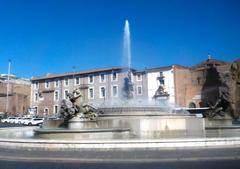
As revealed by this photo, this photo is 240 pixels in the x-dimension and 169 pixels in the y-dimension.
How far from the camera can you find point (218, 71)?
6238 centimetres

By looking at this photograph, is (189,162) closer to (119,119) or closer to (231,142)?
(231,142)

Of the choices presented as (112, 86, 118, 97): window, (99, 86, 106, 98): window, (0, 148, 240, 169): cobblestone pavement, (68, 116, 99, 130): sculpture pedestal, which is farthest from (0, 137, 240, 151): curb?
(99, 86, 106, 98): window

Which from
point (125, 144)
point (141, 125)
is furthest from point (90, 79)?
point (125, 144)

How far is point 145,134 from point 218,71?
52.2 meters

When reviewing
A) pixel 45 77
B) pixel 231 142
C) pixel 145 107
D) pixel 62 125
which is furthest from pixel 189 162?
pixel 45 77

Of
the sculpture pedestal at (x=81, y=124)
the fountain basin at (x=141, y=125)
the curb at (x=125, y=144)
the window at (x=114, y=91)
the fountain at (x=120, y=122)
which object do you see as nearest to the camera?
the curb at (x=125, y=144)

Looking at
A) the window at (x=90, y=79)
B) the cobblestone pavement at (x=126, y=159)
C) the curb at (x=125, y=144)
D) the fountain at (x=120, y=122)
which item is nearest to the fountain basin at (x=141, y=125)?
the fountain at (x=120, y=122)

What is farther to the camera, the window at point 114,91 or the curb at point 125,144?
the window at point 114,91

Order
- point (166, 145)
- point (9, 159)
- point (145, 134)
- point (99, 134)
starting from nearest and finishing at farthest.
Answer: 1. point (9, 159)
2. point (166, 145)
3. point (99, 134)
4. point (145, 134)

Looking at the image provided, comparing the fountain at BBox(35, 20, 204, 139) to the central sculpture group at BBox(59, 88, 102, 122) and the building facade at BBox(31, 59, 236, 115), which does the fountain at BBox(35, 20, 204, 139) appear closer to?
the central sculpture group at BBox(59, 88, 102, 122)

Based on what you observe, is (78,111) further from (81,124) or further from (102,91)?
(102,91)

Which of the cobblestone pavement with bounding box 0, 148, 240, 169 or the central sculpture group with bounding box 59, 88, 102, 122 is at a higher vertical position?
the central sculpture group with bounding box 59, 88, 102, 122

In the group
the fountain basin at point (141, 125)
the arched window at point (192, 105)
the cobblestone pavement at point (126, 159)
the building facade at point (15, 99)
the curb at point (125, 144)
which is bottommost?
the cobblestone pavement at point (126, 159)

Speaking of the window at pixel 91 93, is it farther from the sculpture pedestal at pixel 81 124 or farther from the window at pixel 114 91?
the sculpture pedestal at pixel 81 124
